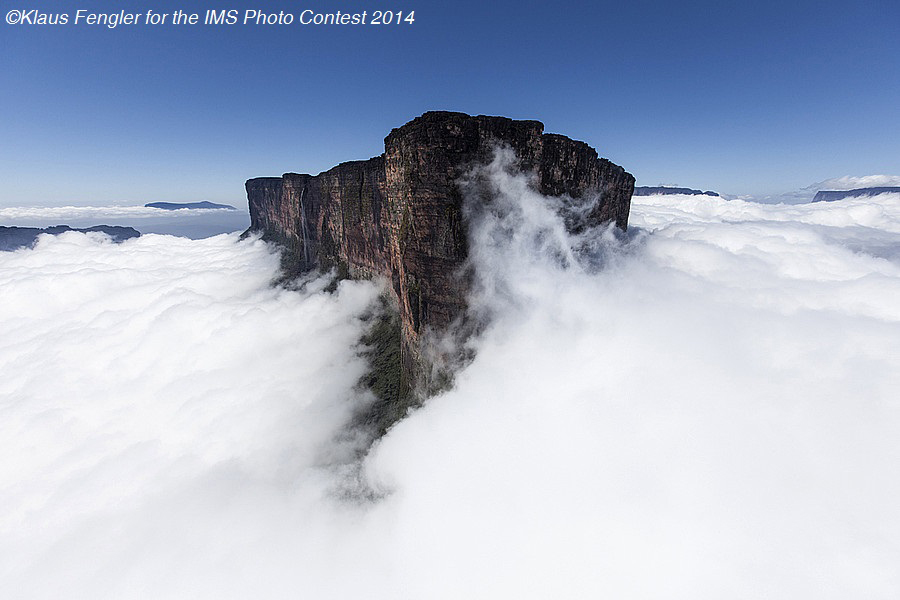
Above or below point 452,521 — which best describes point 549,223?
above

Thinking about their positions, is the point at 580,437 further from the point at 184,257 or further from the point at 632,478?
the point at 184,257

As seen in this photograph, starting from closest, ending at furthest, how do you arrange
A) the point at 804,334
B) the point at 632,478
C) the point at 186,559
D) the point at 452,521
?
the point at 632,478 < the point at 452,521 < the point at 186,559 < the point at 804,334

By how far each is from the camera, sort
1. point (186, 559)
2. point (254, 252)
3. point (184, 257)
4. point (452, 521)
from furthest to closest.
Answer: point (184, 257) < point (254, 252) < point (186, 559) < point (452, 521)

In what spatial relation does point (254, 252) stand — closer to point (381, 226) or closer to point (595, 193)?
point (381, 226)

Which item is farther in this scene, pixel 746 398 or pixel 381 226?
pixel 381 226

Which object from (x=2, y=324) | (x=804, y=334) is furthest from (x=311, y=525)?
(x=2, y=324)

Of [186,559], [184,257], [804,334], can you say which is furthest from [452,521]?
[184,257]

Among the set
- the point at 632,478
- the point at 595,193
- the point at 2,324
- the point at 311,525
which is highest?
the point at 595,193

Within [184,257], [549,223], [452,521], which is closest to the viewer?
[452,521]

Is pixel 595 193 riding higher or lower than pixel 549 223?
higher
